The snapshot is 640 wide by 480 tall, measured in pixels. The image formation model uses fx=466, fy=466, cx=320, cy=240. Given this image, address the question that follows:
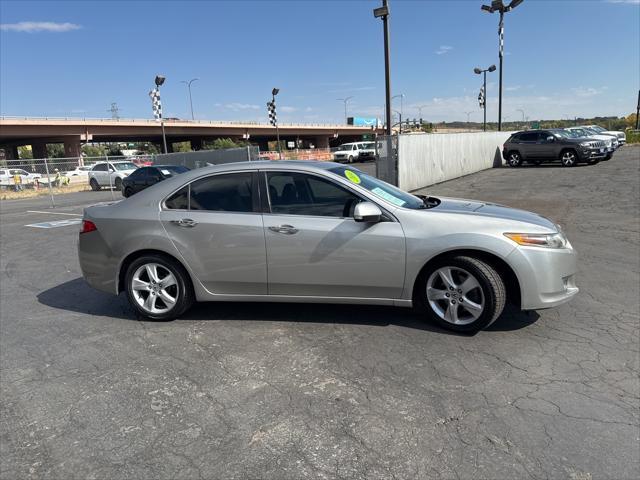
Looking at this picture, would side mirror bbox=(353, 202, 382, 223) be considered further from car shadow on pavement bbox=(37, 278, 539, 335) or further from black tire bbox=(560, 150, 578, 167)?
black tire bbox=(560, 150, 578, 167)

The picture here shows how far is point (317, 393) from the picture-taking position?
3.19m

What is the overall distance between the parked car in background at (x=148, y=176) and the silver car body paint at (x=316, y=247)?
15887 millimetres

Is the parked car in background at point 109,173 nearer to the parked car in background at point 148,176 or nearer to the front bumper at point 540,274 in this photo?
the parked car in background at point 148,176

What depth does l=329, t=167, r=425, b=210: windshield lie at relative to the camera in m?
4.30

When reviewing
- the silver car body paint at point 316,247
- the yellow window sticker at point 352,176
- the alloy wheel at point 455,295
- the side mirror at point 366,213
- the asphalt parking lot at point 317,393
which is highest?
the yellow window sticker at point 352,176

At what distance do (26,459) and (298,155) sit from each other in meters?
47.3

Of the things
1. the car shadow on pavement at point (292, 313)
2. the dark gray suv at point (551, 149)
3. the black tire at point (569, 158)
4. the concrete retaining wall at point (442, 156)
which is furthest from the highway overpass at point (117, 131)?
the car shadow on pavement at point (292, 313)

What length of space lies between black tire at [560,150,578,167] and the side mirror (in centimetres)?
2079

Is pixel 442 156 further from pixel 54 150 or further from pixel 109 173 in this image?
pixel 54 150

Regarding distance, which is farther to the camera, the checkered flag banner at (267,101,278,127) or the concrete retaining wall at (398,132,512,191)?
the checkered flag banner at (267,101,278,127)

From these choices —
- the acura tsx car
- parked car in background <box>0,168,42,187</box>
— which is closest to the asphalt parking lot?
the acura tsx car

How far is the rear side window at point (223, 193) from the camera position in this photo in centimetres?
439

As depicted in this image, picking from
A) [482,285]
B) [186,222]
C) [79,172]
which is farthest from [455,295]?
[79,172]

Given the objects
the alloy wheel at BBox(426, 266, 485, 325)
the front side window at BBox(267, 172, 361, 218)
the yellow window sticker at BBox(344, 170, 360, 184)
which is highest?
the yellow window sticker at BBox(344, 170, 360, 184)
